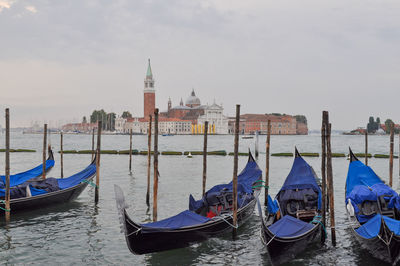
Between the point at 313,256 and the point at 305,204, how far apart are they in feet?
3.91

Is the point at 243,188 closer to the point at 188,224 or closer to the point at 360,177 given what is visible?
the point at 360,177

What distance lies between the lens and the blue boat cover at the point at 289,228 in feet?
19.6

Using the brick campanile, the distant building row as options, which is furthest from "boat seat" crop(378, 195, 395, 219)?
the distant building row

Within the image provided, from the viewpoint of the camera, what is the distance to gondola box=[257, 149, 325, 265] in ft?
18.8

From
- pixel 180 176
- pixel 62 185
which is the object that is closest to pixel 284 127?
pixel 180 176

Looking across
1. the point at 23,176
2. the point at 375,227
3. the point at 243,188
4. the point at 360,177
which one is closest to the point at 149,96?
the point at 23,176

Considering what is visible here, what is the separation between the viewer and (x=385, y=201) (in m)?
6.93

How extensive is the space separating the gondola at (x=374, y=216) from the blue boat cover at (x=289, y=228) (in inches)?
32.2

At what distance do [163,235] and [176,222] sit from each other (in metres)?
0.33

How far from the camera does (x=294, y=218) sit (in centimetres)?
648

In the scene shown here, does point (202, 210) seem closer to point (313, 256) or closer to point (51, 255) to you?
point (313, 256)

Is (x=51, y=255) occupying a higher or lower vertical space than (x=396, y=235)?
lower

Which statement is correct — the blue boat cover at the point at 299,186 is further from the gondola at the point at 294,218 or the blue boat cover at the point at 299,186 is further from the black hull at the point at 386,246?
the black hull at the point at 386,246

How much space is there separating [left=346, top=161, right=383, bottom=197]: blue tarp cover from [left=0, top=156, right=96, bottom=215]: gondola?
6.05 meters
